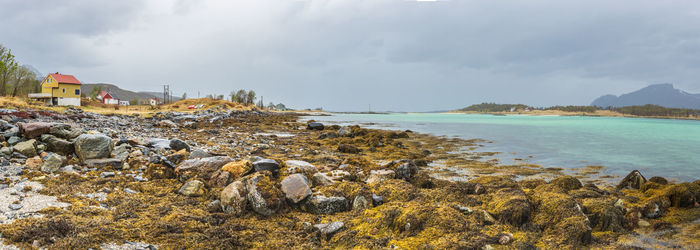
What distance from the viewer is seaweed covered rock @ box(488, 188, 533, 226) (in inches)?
233

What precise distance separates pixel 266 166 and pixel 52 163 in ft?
17.0

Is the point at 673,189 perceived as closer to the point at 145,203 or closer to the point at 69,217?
the point at 145,203

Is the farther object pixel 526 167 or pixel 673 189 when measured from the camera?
pixel 526 167

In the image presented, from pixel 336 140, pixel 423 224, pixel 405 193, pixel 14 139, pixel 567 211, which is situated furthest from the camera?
pixel 336 140

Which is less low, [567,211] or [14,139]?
[14,139]

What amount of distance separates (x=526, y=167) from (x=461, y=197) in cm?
880

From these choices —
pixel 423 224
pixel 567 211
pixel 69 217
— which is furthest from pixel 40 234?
pixel 567 211

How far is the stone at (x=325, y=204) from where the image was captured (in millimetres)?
6258

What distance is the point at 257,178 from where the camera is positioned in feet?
21.7

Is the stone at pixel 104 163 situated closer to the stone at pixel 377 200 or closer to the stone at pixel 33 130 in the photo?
the stone at pixel 33 130

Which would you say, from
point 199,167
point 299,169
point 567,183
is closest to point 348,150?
point 299,169

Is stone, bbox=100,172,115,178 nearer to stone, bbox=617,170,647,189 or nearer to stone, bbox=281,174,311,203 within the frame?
stone, bbox=281,174,311,203

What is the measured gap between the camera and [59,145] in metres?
8.85

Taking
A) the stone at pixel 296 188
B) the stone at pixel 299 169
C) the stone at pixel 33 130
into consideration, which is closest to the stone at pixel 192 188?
the stone at pixel 296 188
